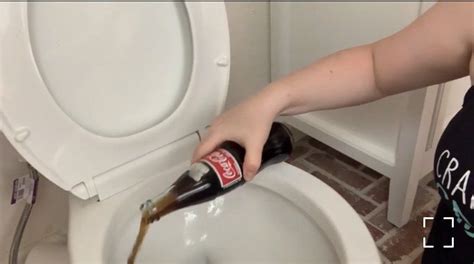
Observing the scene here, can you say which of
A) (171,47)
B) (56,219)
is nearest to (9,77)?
(171,47)

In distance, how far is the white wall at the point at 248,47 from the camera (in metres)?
1.15

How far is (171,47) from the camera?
0.82 metres

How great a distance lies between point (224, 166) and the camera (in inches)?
26.2

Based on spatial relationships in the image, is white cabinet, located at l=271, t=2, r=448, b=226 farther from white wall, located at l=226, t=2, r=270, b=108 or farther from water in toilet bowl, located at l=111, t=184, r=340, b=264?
water in toilet bowl, located at l=111, t=184, r=340, b=264

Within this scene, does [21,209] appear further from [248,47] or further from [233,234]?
[248,47]

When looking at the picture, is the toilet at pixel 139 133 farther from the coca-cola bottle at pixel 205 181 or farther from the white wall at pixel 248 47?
the white wall at pixel 248 47

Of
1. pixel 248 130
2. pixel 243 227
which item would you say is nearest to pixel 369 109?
pixel 243 227

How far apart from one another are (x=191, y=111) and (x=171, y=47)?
10 centimetres

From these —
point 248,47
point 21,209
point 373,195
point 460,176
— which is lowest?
point 373,195

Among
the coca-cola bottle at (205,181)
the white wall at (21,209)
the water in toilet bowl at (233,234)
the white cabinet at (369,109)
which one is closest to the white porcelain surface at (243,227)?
the water in toilet bowl at (233,234)

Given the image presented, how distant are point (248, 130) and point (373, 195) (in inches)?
26.9

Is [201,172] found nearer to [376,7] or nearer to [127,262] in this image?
[127,262]

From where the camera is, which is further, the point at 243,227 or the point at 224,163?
the point at 243,227

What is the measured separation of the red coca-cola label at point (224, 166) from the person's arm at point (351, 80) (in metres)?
0.01
